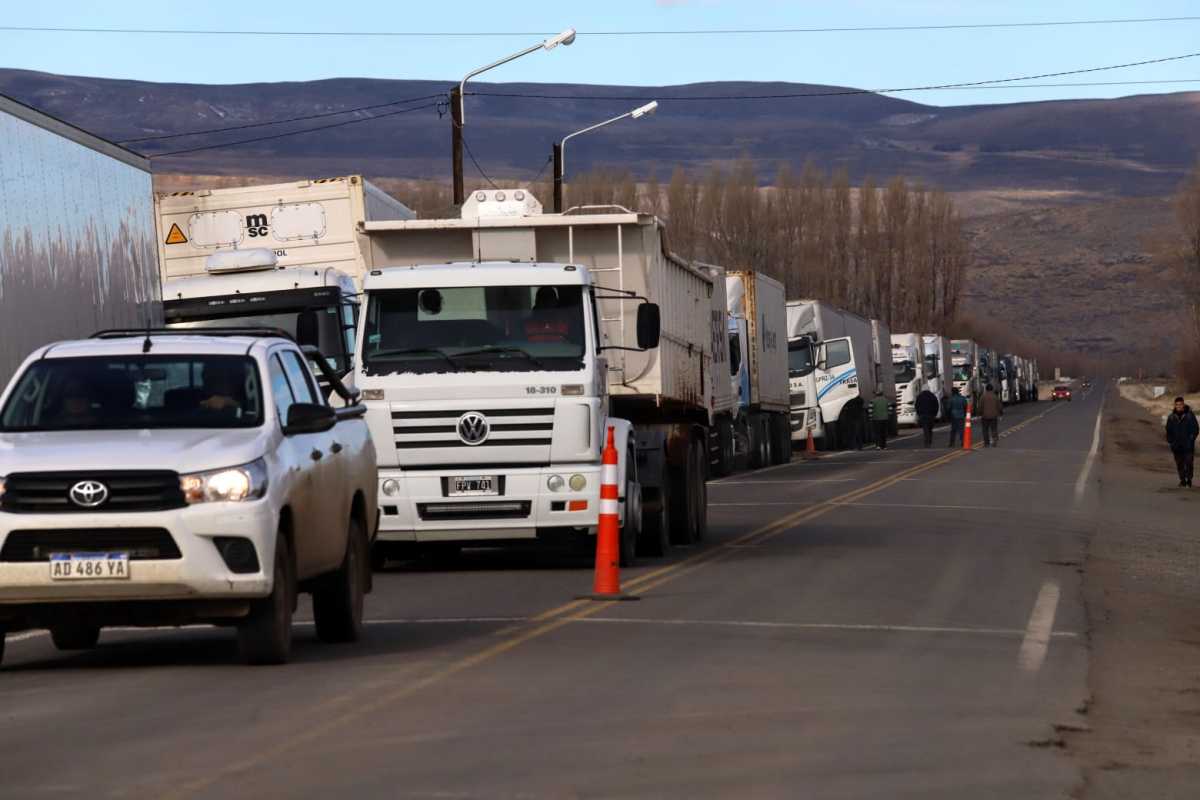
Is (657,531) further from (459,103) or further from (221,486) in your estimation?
(459,103)

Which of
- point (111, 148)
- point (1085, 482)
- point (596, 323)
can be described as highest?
point (111, 148)

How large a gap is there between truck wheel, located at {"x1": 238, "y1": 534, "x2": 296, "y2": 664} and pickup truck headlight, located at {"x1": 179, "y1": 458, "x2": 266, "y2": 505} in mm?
355

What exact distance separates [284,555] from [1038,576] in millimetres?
8527

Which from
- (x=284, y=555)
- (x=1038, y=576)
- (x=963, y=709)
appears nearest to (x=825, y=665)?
(x=963, y=709)

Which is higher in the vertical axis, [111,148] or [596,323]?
[111,148]

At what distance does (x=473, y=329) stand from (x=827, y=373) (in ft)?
122

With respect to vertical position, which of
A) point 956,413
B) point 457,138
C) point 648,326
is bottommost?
point 956,413

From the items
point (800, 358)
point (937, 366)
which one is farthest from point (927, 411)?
point (937, 366)

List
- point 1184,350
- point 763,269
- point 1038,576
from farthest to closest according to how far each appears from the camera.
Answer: point 1184,350 → point 763,269 → point 1038,576

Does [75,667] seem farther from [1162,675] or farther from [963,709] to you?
[1162,675]

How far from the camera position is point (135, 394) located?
40.2 feet

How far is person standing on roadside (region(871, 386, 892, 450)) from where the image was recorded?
5716 cm

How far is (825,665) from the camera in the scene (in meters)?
11.9

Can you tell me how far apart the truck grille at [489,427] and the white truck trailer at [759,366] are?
66.1 feet
